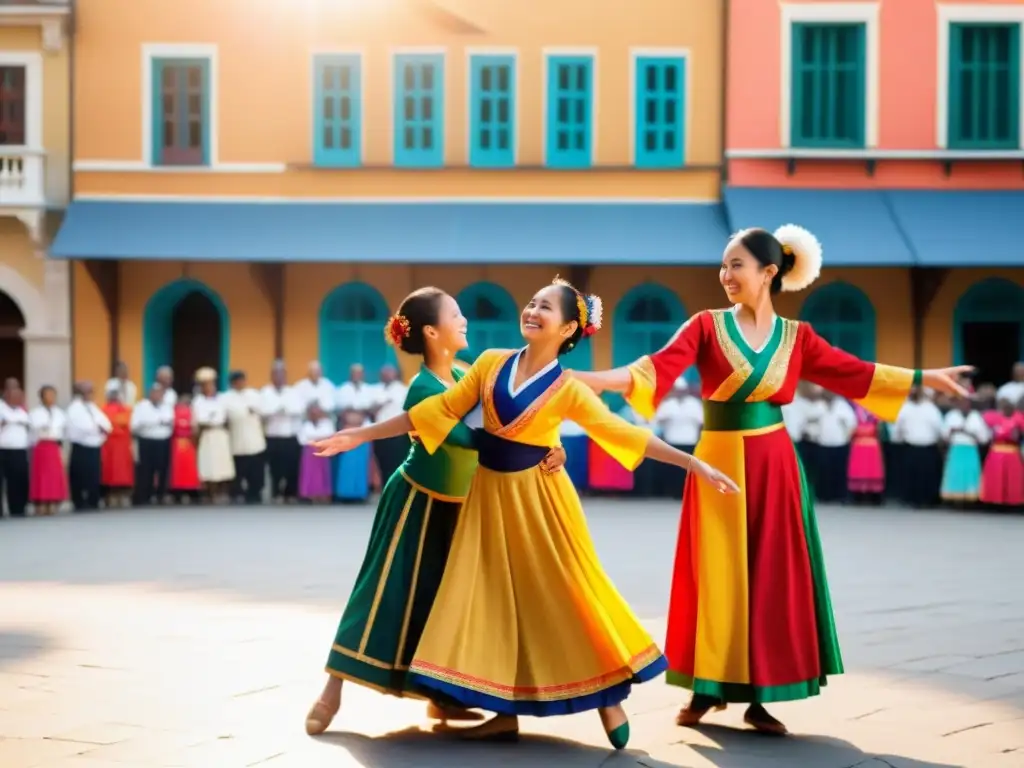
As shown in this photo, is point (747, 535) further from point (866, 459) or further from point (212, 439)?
point (212, 439)

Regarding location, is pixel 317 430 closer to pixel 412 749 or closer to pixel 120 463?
pixel 120 463

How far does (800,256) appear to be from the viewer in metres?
6.52

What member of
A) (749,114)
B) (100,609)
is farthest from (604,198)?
(100,609)

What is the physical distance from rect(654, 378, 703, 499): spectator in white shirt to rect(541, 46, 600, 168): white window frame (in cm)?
367

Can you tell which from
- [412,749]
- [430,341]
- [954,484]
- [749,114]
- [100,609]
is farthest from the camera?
[749,114]

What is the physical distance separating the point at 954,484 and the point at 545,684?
42.0ft

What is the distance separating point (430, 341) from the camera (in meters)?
6.34

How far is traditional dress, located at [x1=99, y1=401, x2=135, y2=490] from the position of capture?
59.2 ft

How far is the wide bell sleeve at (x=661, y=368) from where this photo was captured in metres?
6.08

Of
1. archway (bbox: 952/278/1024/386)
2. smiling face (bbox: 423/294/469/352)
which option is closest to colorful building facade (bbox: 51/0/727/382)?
archway (bbox: 952/278/1024/386)

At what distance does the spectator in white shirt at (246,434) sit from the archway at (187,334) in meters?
2.95

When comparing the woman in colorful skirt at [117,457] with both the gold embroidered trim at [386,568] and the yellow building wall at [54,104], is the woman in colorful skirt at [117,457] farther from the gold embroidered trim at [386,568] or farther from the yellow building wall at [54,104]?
the gold embroidered trim at [386,568]

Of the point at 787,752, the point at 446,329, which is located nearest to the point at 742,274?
the point at 446,329

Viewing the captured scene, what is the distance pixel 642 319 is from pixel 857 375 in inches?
581
